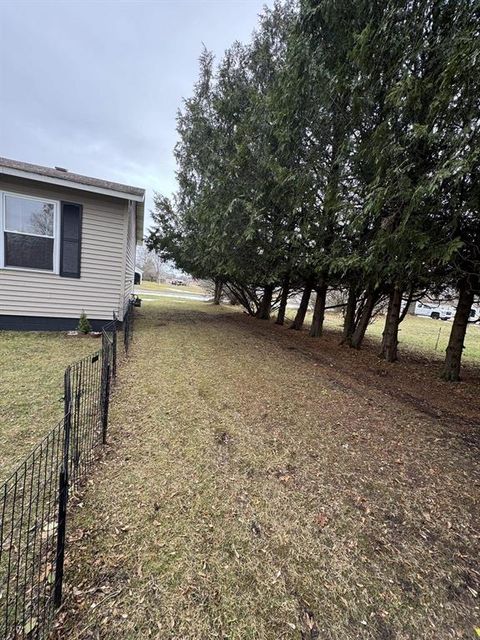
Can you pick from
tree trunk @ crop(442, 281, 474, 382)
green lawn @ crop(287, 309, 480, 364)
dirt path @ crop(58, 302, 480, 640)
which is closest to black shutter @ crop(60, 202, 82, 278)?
dirt path @ crop(58, 302, 480, 640)

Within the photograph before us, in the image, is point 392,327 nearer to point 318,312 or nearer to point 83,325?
point 318,312

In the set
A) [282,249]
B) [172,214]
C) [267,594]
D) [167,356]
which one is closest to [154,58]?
[172,214]

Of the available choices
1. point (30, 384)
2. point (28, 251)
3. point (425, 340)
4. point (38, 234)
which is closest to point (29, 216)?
point (38, 234)

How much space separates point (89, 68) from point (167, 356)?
1385 centimetres

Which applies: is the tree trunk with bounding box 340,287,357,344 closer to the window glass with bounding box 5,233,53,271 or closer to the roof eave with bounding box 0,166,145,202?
the roof eave with bounding box 0,166,145,202

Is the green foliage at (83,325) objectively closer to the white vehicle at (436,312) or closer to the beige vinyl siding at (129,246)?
the beige vinyl siding at (129,246)

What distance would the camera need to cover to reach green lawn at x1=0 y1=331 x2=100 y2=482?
2.87m

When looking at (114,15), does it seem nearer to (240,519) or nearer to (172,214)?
(172,214)

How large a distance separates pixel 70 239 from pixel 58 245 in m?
0.30

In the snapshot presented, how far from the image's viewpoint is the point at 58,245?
22.5 ft

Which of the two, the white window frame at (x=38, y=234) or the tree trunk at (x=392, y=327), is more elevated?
the white window frame at (x=38, y=234)

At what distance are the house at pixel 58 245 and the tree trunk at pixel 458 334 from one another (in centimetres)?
760

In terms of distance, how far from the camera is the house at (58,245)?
650 cm

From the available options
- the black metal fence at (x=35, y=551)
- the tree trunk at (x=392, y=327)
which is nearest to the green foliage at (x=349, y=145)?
the tree trunk at (x=392, y=327)
